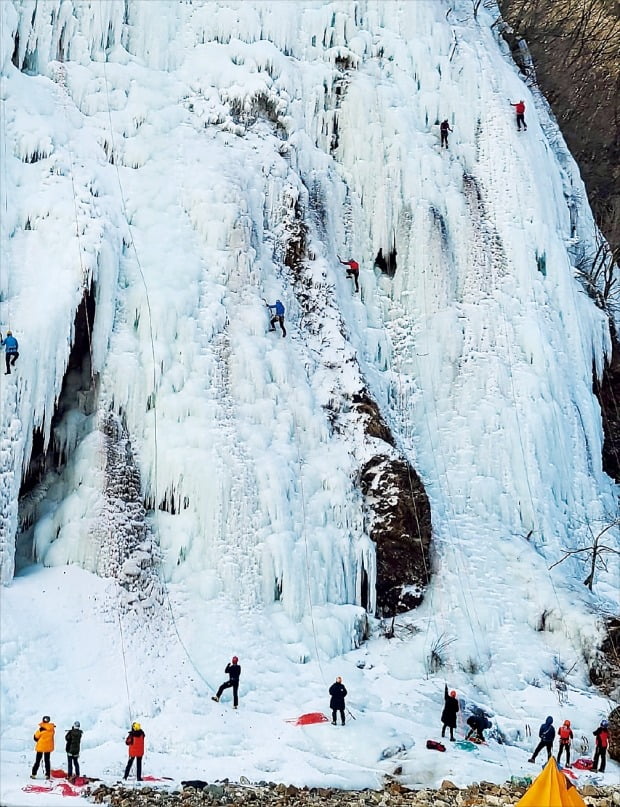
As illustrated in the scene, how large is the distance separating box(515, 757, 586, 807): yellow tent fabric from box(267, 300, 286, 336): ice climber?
394 inches

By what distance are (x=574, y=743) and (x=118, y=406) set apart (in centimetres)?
916

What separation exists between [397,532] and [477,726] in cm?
394

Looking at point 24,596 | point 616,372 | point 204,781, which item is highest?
point 616,372

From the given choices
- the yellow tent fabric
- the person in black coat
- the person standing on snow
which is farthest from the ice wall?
the yellow tent fabric

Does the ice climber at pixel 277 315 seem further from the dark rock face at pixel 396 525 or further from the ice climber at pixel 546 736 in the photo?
the ice climber at pixel 546 736

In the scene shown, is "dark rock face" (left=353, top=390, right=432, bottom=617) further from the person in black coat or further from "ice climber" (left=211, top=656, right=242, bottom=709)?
"ice climber" (left=211, top=656, right=242, bottom=709)

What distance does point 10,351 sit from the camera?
15656 millimetres

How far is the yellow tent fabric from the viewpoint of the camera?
36.4ft

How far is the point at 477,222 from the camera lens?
2275 centimetres

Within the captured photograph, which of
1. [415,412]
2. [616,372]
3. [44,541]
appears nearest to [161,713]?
[44,541]

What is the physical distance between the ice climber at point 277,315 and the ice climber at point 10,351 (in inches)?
202


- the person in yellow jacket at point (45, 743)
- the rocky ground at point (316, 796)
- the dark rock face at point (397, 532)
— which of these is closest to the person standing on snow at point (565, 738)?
the rocky ground at point (316, 796)

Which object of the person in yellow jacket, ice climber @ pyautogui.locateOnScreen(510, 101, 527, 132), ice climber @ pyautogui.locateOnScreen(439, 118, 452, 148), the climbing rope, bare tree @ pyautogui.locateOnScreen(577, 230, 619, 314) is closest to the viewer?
the person in yellow jacket

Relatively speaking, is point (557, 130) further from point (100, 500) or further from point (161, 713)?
point (161, 713)
